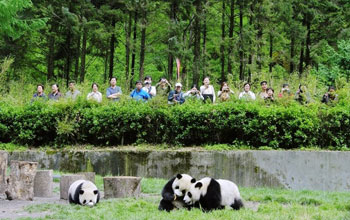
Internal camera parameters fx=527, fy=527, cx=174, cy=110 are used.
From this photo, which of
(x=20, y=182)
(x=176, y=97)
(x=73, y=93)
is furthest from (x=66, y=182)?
(x=73, y=93)

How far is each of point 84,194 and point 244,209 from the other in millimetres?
2823

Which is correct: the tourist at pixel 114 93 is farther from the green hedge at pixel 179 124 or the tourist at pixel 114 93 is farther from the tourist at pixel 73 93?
the tourist at pixel 73 93

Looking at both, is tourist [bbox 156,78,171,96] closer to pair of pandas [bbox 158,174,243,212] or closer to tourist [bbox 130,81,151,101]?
tourist [bbox 130,81,151,101]

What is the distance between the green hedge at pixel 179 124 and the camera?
13523mm

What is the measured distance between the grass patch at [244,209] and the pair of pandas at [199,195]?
0.18 meters

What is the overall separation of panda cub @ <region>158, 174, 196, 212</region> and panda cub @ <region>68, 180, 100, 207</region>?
57.0 inches

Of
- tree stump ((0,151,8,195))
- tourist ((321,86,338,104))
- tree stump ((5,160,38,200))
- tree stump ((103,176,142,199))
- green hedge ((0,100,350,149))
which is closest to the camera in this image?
tree stump ((5,160,38,200))

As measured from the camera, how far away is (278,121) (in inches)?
531

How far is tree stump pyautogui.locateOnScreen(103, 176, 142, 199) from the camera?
10.1m

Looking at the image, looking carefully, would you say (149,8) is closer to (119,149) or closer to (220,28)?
(220,28)

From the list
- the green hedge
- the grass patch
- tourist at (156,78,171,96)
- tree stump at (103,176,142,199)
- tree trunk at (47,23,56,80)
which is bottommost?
the grass patch

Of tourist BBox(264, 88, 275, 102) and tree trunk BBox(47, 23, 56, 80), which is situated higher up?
tree trunk BBox(47, 23, 56, 80)

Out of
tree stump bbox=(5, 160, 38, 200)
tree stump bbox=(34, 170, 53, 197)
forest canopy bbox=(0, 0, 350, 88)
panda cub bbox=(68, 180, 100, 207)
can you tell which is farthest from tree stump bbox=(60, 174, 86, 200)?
forest canopy bbox=(0, 0, 350, 88)

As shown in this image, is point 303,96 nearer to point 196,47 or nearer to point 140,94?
point 140,94
